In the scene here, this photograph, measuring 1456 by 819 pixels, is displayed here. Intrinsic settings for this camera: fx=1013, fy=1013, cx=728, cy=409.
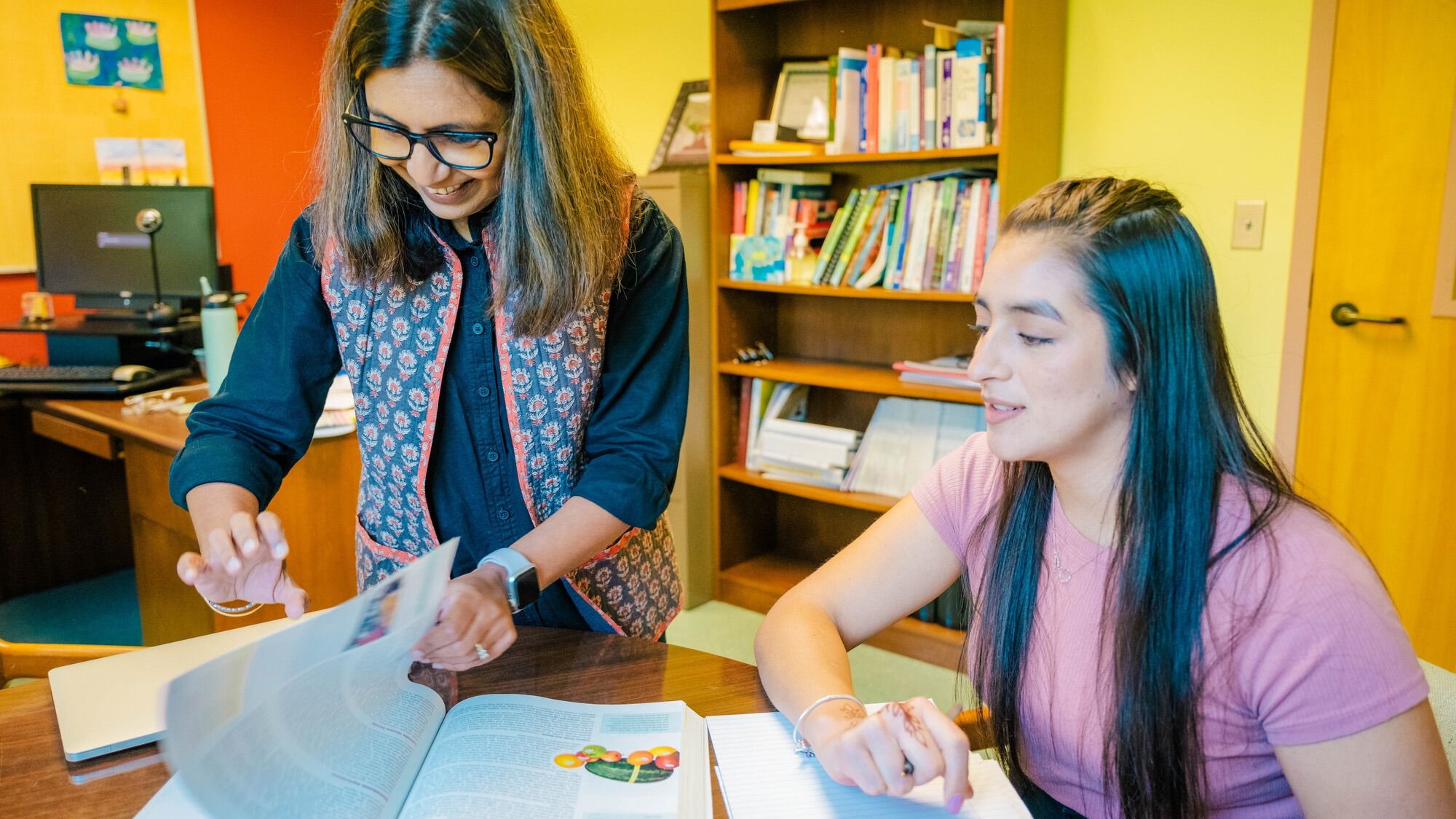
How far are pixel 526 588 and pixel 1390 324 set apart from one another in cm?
230

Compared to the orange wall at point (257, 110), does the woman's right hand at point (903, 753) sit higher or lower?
lower

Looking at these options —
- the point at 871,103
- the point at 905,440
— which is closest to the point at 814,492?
Answer: the point at 905,440

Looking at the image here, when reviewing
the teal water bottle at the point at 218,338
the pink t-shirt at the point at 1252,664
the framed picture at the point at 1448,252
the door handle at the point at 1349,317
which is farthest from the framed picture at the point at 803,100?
the pink t-shirt at the point at 1252,664

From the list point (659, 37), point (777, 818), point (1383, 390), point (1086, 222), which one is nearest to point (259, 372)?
point (777, 818)

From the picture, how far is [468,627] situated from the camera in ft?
3.10

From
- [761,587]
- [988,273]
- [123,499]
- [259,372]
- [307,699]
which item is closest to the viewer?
[307,699]

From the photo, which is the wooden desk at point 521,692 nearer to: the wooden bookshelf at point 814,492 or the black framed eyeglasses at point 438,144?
the black framed eyeglasses at point 438,144

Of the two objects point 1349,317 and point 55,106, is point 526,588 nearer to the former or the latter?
point 1349,317

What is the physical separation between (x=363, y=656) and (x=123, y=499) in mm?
3403

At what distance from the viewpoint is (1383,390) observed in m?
2.46

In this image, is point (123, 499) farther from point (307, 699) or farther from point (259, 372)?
point (307, 699)

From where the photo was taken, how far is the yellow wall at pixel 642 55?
3.66 m

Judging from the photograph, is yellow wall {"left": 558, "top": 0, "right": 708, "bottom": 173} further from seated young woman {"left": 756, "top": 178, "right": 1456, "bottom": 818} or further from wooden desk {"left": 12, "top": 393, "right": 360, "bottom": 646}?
seated young woman {"left": 756, "top": 178, "right": 1456, "bottom": 818}

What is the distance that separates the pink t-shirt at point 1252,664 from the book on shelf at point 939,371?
1672 mm
